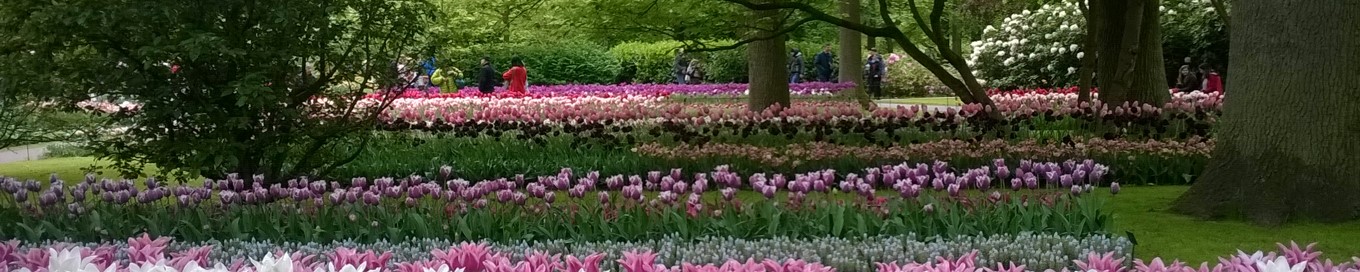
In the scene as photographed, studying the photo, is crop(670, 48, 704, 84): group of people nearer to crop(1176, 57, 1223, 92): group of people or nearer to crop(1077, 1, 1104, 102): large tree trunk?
crop(1176, 57, 1223, 92): group of people

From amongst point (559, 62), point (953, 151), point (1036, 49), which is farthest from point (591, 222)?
point (559, 62)

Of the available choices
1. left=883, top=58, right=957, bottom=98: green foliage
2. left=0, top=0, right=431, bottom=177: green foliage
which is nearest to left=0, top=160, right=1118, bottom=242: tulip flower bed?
left=0, top=0, right=431, bottom=177: green foliage

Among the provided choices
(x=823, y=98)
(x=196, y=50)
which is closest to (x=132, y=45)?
(x=196, y=50)

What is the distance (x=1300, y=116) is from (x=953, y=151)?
2.80 meters

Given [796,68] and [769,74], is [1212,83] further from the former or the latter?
[796,68]

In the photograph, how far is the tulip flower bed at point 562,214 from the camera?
521 centimetres

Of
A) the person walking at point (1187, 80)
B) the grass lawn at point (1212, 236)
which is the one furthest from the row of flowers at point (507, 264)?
the person walking at point (1187, 80)

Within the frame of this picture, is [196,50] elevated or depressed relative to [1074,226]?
elevated

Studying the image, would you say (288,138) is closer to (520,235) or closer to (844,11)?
(520,235)

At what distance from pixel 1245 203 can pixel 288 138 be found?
5.37m

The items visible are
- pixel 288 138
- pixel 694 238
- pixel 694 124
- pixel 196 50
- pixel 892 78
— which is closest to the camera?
pixel 694 238

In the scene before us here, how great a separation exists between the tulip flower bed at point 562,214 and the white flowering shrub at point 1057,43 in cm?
1961

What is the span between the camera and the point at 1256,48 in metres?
6.77

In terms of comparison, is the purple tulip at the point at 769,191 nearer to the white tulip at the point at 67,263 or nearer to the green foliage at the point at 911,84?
the white tulip at the point at 67,263
